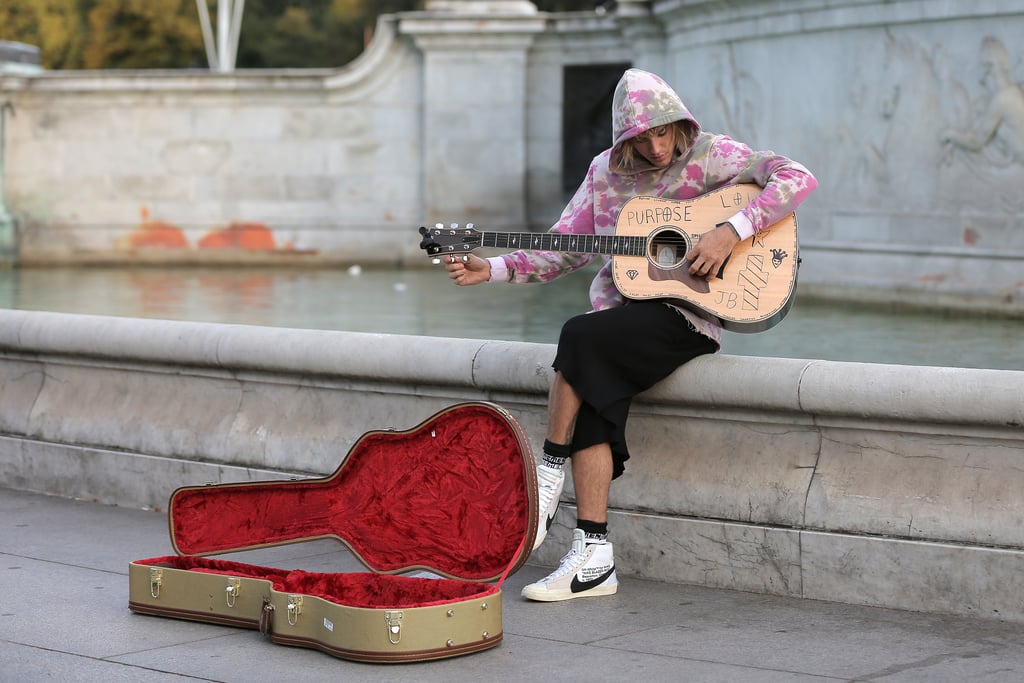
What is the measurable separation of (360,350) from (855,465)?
207cm

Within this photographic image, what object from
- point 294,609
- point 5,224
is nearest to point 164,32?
point 5,224

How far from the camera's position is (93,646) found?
4543 millimetres

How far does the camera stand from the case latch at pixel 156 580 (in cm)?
488

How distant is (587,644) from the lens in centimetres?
457

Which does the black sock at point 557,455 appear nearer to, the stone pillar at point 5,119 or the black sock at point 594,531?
the black sock at point 594,531

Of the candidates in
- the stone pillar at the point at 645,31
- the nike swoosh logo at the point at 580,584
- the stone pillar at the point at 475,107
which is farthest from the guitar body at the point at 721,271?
the stone pillar at the point at 475,107

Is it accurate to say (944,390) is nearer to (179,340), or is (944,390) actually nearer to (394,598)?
(394,598)

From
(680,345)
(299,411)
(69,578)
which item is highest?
(680,345)

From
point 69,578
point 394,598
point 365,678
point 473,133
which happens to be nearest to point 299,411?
point 69,578

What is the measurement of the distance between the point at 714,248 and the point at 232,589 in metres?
1.91

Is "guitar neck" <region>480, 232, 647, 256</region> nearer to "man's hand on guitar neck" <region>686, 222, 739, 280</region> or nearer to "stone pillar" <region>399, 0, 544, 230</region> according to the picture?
"man's hand on guitar neck" <region>686, 222, 739, 280</region>

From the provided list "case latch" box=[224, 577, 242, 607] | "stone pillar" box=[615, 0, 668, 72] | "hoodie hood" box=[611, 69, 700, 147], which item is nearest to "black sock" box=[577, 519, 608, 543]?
"case latch" box=[224, 577, 242, 607]

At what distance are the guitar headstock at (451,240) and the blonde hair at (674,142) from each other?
1.89 feet

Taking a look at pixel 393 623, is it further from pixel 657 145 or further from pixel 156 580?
pixel 657 145
